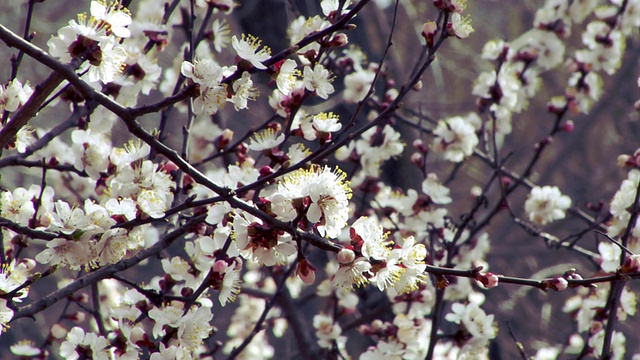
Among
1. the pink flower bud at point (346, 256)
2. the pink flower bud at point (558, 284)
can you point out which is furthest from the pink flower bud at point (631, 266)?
the pink flower bud at point (346, 256)

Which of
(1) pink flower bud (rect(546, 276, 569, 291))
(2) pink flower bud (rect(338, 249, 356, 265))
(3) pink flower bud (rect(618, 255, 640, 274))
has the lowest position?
(2) pink flower bud (rect(338, 249, 356, 265))

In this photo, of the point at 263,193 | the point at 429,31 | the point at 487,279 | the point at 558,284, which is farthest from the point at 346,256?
the point at 429,31

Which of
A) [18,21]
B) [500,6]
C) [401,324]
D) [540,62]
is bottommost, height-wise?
[401,324]

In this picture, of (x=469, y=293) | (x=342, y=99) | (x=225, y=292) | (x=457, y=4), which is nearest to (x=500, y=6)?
(x=342, y=99)

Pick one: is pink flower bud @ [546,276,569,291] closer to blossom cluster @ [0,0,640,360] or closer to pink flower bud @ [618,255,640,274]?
blossom cluster @ [0,0,640,360]

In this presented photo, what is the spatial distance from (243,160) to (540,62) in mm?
2285

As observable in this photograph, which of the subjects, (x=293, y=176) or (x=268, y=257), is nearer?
(x=268, y=257)

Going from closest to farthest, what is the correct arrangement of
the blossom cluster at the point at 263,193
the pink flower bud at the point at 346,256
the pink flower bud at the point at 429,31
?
1. the pink flower bud at the point at 346,256
2. the blossom cluster at the point at 263,193
3. the pink flower bud at the point at 429,31

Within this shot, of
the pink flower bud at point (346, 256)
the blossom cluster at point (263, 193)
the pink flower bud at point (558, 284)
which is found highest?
the blossom cluster at point (263, 193)

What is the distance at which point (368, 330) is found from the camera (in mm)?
3334

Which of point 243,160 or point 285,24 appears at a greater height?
point 285,24

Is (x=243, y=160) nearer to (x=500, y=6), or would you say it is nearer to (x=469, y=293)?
(x=469, y=293)

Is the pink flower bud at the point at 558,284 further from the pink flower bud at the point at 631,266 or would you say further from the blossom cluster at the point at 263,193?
the pink flower bud at the point at 631,266

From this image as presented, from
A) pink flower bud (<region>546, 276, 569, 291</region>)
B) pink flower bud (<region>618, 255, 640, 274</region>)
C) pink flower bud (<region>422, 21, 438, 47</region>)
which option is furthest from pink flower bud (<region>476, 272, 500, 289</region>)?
pink flower bud (<region>422, 21, 438, 47</region>)
